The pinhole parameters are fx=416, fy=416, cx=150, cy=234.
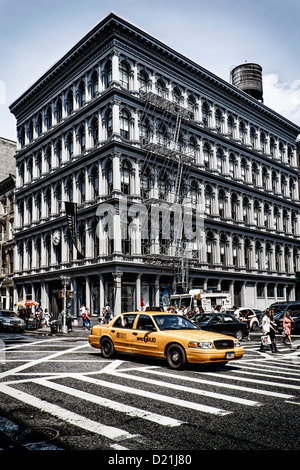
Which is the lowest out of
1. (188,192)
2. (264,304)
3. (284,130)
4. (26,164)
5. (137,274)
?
(264,304)

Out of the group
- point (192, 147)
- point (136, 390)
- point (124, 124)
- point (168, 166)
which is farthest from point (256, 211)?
point (136, 390)

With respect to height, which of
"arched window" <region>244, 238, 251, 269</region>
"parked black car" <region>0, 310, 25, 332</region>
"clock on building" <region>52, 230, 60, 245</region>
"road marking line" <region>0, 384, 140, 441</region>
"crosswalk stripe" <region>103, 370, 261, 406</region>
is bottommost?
"parked black car" <region>0, 310, 25, 332</region>

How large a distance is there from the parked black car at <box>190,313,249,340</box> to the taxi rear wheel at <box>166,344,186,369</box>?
8961mm

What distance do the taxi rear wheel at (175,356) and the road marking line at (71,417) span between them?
424 centimetres

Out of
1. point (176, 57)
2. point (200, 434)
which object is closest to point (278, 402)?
point (200, 434)

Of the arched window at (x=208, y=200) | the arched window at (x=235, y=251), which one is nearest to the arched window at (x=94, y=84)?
the arched window at (x=208, y=200)

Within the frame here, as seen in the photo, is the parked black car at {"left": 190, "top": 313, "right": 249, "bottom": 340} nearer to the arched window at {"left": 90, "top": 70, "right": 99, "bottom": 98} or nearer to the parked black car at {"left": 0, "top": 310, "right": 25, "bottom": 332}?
the parked black car at {"left": 0, "top": 310, "right": 25, "bottom": 332}

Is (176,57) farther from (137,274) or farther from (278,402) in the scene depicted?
(278,402)

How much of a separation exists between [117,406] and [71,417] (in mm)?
952

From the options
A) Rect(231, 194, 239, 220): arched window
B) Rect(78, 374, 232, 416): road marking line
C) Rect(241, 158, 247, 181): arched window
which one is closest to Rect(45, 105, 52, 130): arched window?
Rect(231, 194, 239, 220): arched window

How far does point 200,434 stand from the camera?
5.67m

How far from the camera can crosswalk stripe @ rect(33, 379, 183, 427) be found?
631 centimetres

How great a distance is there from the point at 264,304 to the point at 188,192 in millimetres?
16971
